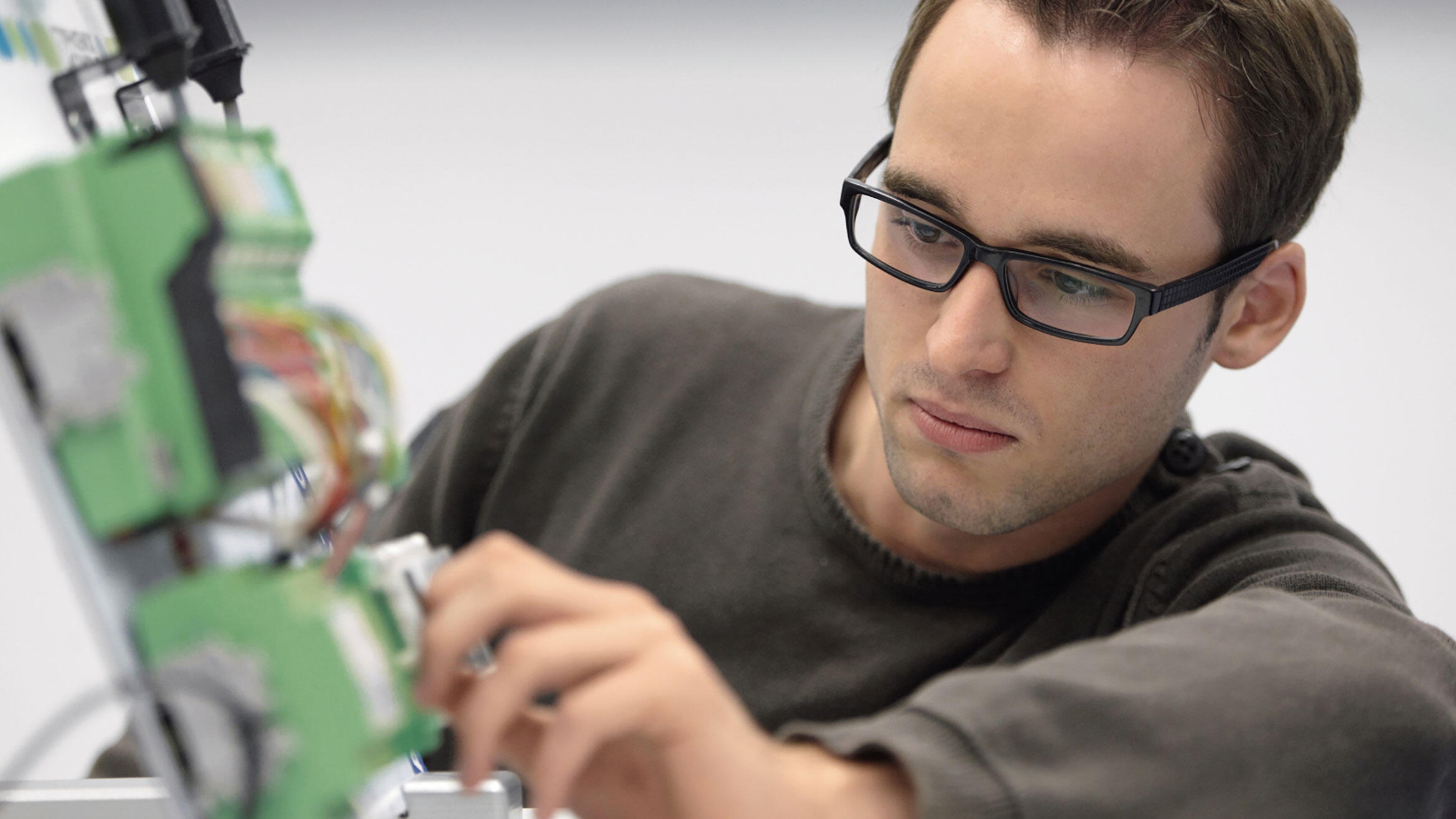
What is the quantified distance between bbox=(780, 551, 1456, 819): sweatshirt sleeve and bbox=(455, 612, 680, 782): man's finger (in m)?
0.10

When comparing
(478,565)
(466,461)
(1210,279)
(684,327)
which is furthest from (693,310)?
(478,565)

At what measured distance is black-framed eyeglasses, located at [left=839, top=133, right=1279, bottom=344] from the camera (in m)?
0.78

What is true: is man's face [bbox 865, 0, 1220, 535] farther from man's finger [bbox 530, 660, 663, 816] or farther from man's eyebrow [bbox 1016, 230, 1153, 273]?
man's finger [bbox 530, 660, 663, 816]

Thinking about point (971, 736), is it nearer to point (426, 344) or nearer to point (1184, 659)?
point (1184, 659)

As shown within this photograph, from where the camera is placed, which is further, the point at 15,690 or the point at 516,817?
the point at 15,690

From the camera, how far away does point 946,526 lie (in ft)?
3.06

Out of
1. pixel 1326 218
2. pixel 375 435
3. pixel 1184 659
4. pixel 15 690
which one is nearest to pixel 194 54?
pixel 375 435

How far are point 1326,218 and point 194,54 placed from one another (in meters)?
1.79

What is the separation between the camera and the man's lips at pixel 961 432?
2.69ft

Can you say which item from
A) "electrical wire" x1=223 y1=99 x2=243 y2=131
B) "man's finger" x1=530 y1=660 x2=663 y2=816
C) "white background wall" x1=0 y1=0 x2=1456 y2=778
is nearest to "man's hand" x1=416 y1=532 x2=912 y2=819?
"man's finger" x1=530 y1=660 x2=663 y2=816

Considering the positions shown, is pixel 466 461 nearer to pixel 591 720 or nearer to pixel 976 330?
pixel 976 330

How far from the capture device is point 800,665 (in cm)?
96

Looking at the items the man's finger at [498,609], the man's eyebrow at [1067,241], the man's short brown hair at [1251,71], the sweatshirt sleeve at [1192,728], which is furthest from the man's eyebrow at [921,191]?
the man's finger at [498,609]

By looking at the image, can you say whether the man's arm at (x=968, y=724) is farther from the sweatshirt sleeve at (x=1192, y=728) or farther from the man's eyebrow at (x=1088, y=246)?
the man's eyebrow at (x=1088, y=246)
